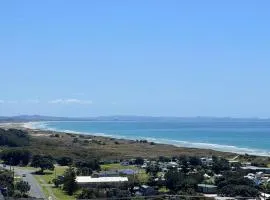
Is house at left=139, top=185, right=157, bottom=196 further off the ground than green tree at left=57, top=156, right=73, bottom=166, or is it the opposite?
green tree at left=57, top=156, right=73, bottom=166

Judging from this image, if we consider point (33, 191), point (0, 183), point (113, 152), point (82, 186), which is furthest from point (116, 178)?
point (113, 152)

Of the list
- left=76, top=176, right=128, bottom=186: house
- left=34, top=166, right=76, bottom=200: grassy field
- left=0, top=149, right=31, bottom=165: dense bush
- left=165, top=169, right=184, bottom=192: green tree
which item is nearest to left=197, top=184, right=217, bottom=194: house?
left=165, top=169, right=184, bottom=192: green tree

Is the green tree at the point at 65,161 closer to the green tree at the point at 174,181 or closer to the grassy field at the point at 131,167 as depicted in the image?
the grassy field at the point at 131,167

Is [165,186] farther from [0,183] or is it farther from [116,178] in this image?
[0,183]

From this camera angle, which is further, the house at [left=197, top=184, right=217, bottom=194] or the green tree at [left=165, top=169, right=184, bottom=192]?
the green tree at [left=165, top=169, right=184, bottom=192]

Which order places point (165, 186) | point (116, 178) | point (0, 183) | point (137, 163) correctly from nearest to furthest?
point (0, 183)
point (165, 186)
point (116, 178)
point (137, 163)

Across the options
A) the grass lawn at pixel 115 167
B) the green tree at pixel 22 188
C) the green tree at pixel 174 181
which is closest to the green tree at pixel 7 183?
the green tree at pixel 22 188

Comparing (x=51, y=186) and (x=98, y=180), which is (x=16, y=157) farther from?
(x=98, y=180)

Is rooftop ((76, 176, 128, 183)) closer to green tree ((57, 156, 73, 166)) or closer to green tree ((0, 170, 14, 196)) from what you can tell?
green tree ((0, 170, 14, 196))

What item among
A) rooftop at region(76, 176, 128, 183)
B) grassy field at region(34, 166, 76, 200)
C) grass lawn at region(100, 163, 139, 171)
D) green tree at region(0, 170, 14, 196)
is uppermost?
green tree at region(0, 170, 14, 196)

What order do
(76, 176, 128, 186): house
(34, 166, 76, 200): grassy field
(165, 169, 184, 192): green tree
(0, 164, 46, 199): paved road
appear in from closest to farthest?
(34, 166, 76, 200): grassy field < (0, 164, 46, 199): paved road < (165, 169, 184, 192): green tree < (76, 176, 128, 186): house

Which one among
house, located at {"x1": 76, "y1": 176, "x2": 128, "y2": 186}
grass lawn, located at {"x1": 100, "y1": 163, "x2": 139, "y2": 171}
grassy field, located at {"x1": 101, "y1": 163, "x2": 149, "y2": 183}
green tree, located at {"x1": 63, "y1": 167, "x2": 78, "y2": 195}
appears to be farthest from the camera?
grass lawn, located at {"x1": 100, "y1": 163, "x2": 139, "y2": 171}
